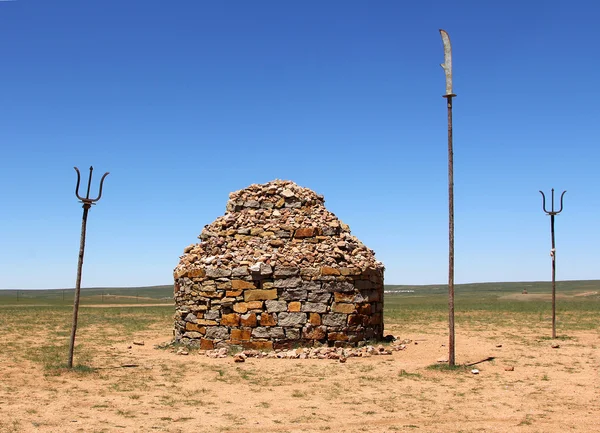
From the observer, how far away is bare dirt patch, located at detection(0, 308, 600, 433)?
8.83 meters

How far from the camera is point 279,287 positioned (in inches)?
631

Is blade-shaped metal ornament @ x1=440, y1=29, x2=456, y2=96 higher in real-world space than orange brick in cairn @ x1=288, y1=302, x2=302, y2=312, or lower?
higher

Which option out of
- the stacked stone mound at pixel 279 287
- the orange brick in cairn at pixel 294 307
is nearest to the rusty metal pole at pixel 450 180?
the stacked stone mound at pixel 279 287

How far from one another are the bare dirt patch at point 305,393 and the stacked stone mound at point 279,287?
1079 millimetres

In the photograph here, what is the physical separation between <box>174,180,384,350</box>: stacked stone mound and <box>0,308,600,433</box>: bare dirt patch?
3.54ft

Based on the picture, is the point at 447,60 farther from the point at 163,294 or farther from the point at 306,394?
the point at 163,294

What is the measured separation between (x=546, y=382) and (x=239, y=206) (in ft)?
33.7

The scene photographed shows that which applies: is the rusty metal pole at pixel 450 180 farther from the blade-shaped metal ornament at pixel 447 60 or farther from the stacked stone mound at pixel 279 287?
the stacked stone mound at pixel 279 287

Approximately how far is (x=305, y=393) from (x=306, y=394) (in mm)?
88

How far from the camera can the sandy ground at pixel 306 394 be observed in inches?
347

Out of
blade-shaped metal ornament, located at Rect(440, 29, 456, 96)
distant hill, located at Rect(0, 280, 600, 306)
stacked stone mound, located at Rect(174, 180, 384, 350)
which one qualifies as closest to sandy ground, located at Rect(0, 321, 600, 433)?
stacked stone mound, located at Rect(174, 180, 384, 350)

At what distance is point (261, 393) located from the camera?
36.5 ft

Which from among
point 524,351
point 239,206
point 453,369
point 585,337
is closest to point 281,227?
point 239,206

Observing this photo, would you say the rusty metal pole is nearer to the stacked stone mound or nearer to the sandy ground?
the sandy ground
